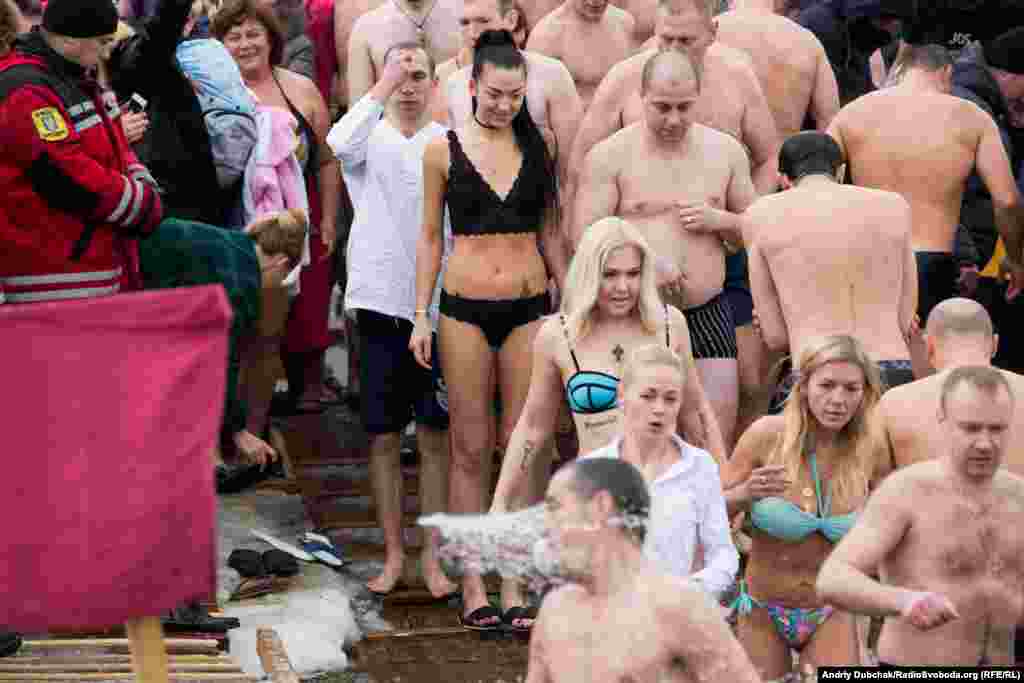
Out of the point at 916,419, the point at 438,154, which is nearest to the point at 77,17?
the point at 438,154

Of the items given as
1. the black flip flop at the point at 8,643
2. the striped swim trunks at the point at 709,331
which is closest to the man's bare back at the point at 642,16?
the striped swim trunks at the point at 709,331

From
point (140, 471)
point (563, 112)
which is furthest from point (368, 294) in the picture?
point (140, 471)

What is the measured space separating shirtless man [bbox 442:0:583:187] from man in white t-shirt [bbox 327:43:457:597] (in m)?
0.20

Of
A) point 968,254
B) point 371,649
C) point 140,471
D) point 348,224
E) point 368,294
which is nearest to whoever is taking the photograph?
point 140,471

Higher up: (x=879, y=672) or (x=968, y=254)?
(x=968, y=254)

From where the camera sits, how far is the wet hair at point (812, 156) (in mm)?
9844

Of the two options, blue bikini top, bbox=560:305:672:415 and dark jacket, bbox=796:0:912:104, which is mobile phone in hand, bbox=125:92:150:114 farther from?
dark jacket, bbox=796:0:912:104

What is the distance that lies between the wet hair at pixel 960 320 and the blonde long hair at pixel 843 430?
0.34 metres

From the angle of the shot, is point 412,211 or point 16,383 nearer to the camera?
point 16,383

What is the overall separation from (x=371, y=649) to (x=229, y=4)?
3.38 metres

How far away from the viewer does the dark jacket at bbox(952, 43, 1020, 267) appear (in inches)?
477

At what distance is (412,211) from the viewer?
10906mm

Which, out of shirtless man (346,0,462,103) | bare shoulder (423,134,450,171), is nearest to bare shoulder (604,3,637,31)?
shirtless man (346,0,462,103)

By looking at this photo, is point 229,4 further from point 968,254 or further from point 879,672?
point 879,672
